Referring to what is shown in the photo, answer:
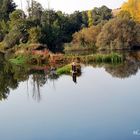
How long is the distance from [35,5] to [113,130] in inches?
2107

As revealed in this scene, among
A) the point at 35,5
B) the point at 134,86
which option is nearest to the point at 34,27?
the point at 35,5

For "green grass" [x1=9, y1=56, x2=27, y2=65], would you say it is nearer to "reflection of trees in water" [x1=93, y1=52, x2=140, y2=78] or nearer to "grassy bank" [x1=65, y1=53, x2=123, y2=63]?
"grassy bank" [x1=65, y1=53, x2=123, y2=63]

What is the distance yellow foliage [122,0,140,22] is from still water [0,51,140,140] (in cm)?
3758

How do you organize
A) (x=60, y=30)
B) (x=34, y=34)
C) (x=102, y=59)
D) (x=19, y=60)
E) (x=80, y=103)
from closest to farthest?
1. (x=80, y=103)
2. (x=102, y=59)
3. (x=19, y=60)
4. (x=34, y=34)
5. (x=60, y=30)

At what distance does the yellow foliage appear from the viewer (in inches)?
Result: 2591

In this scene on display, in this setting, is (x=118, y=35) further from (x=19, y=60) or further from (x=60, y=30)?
A: (x=19, y=60)

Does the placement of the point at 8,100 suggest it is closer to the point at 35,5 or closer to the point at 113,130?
the point at 113,130

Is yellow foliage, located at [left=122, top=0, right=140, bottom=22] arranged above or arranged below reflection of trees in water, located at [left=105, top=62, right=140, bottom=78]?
above

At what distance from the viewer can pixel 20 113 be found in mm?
16469

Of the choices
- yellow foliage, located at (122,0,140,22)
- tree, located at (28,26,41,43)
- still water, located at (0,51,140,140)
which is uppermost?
yellow foliage, located at (122,0,140,22)

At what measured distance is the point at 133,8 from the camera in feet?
219

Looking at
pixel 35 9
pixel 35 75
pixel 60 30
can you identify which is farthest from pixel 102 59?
pixel 35 9

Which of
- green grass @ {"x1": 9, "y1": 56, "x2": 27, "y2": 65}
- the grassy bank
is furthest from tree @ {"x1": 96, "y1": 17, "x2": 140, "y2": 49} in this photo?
the grassy bank

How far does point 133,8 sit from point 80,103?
51347mm
